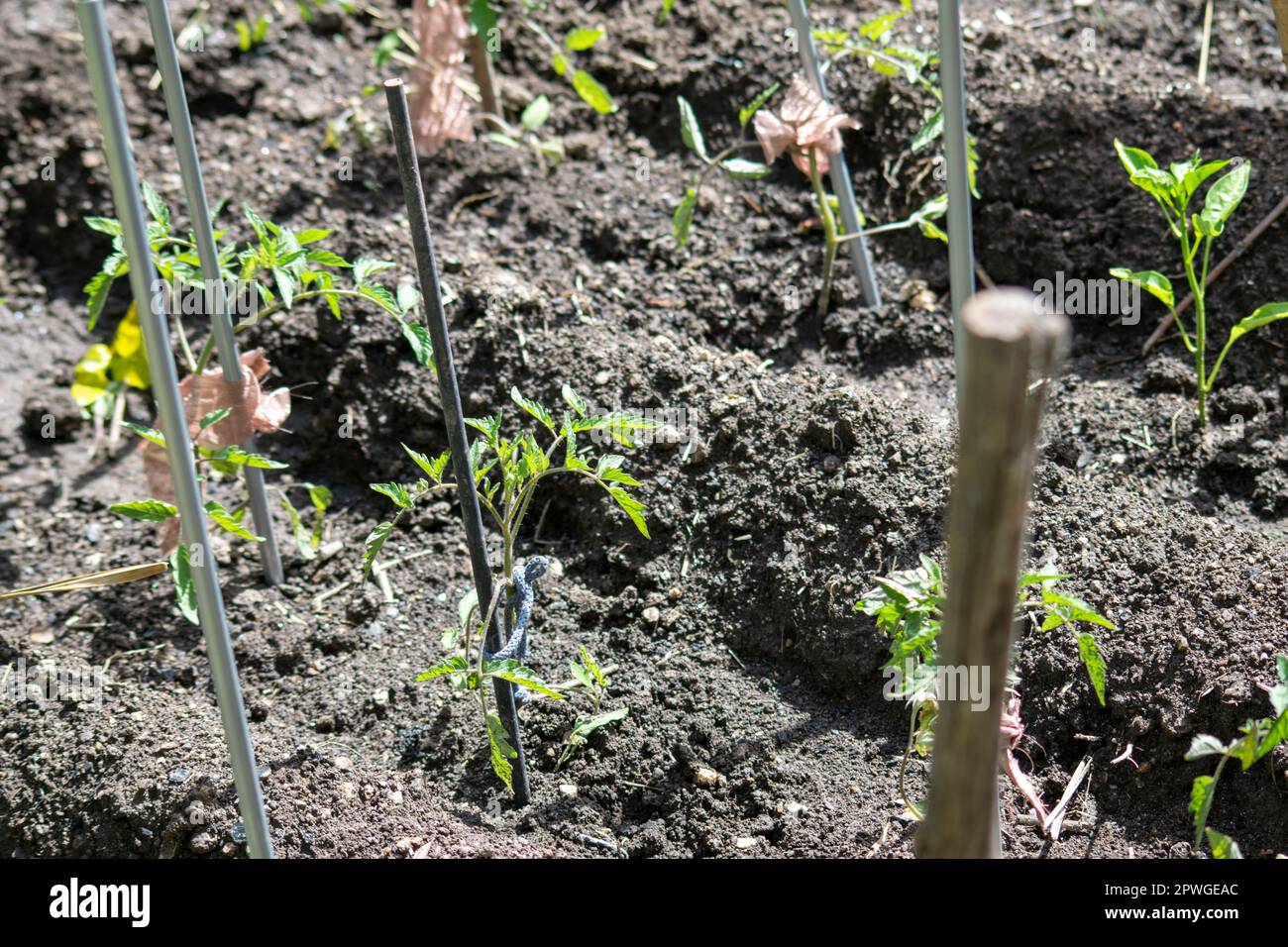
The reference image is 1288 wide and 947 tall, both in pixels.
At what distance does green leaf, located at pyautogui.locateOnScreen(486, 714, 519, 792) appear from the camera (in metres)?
1.69

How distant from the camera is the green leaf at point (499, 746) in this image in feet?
5.54

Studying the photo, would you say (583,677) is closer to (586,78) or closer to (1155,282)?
(1155,282)

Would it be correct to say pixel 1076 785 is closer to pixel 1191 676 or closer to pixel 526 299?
pixel 1191 676

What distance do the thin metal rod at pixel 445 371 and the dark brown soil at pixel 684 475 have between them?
0.73 ft

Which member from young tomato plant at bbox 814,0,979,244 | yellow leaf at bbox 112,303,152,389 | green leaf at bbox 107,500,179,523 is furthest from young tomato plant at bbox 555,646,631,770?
yellow leaf at bbox 112,303,152,389

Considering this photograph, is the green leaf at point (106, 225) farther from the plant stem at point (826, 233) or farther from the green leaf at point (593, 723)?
the plant stem at point (826, 233)

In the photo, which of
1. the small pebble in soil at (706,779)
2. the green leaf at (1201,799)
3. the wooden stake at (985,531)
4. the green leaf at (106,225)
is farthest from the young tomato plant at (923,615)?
the green leaf at (106,225)

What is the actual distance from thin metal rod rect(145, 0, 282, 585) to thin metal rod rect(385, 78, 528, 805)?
0.42 meters

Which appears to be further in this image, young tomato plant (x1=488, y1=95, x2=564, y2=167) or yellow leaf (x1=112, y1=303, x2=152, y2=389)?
young tomato plant (x1=488, y1=95, x2=564, y2=167)

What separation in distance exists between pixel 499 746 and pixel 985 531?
89 centimetres

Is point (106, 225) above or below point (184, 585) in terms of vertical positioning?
above

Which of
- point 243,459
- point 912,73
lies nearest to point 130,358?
point 243,459

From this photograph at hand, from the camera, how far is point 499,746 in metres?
1.71

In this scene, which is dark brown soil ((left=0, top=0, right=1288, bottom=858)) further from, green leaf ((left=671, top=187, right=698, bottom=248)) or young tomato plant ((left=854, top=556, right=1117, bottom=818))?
young tomato plant ((left=854, top=556, right=1117, bottom=818))
